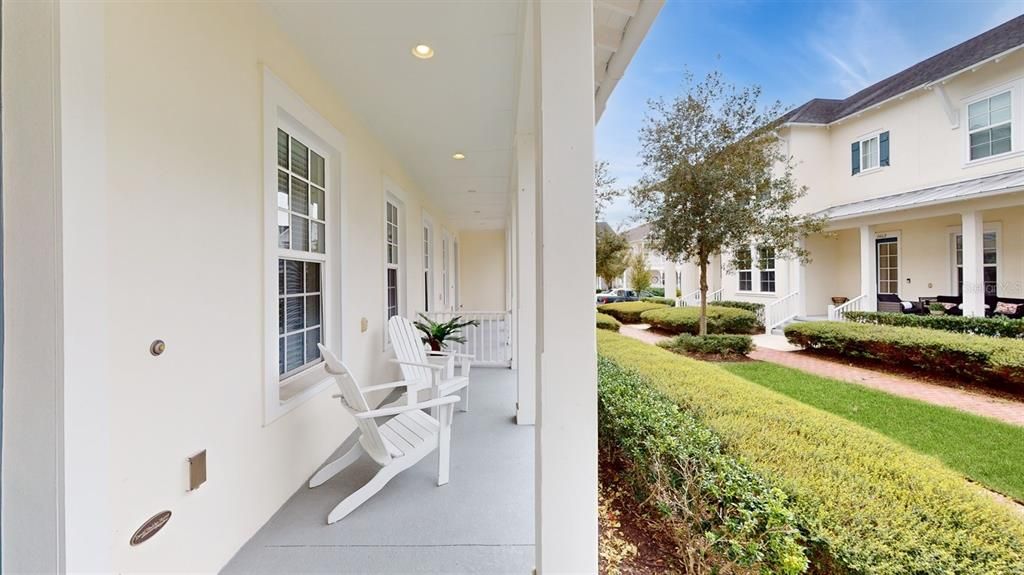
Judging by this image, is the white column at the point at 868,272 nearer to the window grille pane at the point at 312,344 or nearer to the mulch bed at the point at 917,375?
the mulch bed at the point at 917,375

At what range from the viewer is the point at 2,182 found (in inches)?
44.1

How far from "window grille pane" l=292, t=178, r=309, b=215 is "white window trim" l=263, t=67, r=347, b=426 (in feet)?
0.85

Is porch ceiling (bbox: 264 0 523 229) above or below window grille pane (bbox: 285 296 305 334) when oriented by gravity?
above

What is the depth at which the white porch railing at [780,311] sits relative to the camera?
975cm

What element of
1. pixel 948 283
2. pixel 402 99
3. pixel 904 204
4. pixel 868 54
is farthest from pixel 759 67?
pixel 402 99

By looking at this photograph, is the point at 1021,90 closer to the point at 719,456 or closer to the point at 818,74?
the point at 818,74

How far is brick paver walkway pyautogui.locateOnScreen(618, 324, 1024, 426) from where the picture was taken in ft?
13.0

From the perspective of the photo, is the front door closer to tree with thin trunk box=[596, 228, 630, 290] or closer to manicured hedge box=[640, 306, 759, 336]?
manicured hedge box=[640, 306, 759, 336]

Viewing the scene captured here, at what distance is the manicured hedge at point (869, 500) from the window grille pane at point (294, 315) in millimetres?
2735

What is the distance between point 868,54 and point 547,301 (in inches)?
534

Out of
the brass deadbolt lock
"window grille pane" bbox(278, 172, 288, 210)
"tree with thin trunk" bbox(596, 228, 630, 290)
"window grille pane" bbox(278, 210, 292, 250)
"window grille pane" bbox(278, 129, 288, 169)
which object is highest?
"tree with thin trunk" bbox(596, 228, 630, 290)

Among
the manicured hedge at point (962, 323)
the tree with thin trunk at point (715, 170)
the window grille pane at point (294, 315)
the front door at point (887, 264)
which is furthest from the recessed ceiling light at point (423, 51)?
the front door at point (887, 264)

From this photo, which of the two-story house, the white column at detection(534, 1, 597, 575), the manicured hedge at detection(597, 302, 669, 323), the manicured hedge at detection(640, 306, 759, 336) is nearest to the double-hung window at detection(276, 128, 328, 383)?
the white column at detection(534, 1, 597, 575)

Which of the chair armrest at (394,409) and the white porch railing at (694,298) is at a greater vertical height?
the white porch railing at (694,298)
